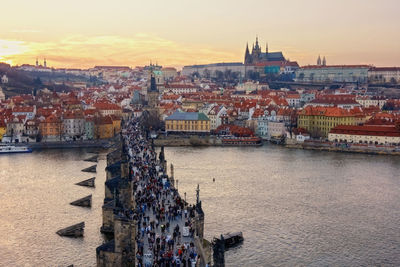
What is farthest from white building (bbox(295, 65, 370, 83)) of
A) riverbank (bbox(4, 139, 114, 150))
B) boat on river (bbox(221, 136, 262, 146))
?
riverbank (bbox(4, 139, 114, 150))

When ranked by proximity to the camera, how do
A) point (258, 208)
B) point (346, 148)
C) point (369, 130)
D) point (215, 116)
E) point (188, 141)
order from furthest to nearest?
point (215, 116)
point (188, 141)
point (369, 130)
point (346, 148)
point (258, 208)

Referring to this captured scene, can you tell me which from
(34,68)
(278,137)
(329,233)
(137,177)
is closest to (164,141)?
(278,137)

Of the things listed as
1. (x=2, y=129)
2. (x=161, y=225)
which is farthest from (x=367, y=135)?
(x=161, y=225)

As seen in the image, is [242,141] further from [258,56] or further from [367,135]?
[258,56]

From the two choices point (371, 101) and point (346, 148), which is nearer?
point (346, 148)

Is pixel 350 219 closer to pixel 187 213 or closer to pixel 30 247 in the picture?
pixel 187 213

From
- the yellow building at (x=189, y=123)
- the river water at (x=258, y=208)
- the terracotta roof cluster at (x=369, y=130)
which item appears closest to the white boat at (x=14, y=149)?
the river water at (x=258, y=208)

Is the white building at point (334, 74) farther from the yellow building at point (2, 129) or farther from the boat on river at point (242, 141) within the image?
the yellow building at point (2, 129)

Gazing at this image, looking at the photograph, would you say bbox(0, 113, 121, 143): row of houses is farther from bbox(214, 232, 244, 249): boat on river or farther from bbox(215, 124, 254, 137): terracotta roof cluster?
bbox(214, 232, 244, 249): boat on river
